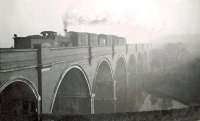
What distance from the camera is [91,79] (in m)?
19.5

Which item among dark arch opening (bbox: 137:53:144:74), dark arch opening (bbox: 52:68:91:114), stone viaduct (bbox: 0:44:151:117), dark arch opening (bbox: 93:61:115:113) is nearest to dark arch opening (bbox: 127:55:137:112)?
stone viaduct (bbox: 0:44:151:117)

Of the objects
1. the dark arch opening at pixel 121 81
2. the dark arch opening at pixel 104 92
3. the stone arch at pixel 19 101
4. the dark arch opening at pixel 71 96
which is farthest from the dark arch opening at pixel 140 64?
the stone arch at pixel 19 101

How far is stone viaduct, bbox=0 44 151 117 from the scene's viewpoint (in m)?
10.1

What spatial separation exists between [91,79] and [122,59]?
46.9ft

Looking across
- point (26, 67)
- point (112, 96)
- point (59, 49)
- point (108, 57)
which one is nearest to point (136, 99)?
point (112, 96)

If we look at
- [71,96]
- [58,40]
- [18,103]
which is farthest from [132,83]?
[18,103]

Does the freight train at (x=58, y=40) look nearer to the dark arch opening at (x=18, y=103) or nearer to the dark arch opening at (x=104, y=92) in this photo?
the dark arch opening at (x=104, y=92)

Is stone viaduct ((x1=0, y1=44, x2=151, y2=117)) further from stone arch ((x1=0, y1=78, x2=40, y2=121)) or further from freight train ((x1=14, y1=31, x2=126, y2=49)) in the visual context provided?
freight train ((x1=14, y1=31, x2=126, y2=49))

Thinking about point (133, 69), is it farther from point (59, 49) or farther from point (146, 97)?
point (59, 49)

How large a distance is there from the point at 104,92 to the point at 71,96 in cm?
878

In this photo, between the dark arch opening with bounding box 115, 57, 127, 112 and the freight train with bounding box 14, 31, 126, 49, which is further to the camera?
the dark arch opening with bounding box 115, 57, 127, 112

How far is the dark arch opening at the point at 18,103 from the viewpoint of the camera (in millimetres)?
10891

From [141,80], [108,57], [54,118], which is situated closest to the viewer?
[54,118]

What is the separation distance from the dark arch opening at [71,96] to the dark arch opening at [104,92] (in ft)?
22.4
